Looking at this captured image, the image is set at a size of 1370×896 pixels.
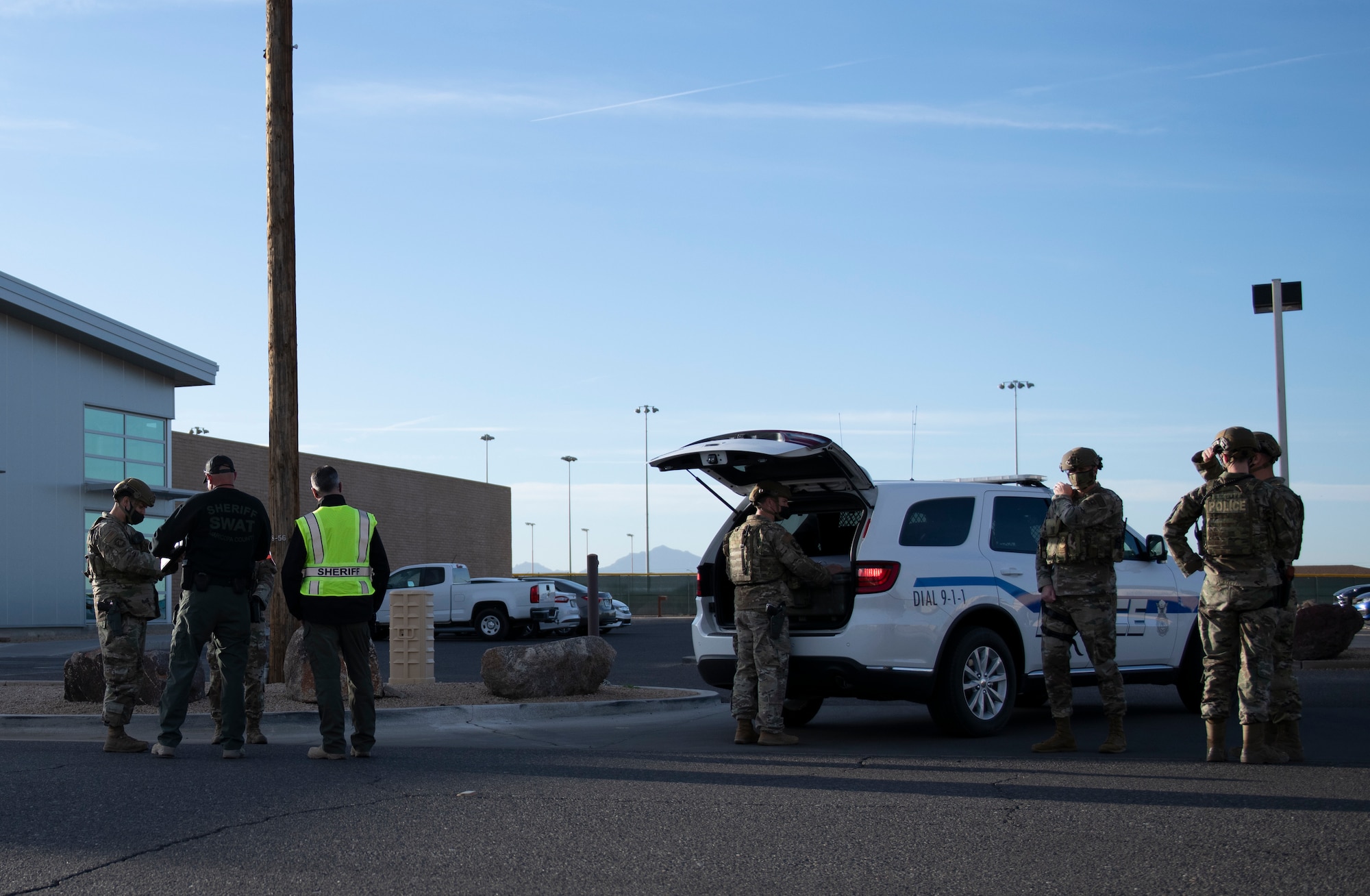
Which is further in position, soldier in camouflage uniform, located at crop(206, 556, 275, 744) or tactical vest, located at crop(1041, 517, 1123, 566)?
soldier in camouflage uniform, located at crop(206, 556, 275, 744)

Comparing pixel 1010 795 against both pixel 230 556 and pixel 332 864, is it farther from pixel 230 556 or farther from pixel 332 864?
pixel 230 556

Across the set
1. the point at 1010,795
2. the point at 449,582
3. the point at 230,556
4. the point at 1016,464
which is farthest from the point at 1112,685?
the point at 1016,464

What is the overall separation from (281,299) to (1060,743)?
8.38 meters

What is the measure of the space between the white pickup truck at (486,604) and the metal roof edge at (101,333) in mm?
8901

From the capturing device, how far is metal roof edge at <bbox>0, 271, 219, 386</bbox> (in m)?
28.1

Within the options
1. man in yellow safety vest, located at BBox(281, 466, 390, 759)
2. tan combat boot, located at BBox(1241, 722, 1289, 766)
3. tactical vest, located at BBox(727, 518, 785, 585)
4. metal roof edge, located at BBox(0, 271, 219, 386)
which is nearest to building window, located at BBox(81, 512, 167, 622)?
metal roof edge, located at BBox(0, 271, 219, 386)

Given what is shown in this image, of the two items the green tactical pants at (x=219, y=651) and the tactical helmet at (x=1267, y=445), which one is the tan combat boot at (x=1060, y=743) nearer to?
the tactical helmet at (x=1267, y=445)

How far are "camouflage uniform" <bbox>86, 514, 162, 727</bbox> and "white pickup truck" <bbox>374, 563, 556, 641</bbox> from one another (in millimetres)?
18586

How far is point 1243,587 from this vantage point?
7.50 m

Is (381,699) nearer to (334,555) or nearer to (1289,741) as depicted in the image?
(334,555)

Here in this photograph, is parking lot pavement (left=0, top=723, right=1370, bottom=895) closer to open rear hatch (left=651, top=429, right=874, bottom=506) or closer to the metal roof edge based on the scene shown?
open rear hatch (left=651, top=429, right=874, bottom=506)

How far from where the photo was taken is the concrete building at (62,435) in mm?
28359

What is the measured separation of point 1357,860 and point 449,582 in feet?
79.9

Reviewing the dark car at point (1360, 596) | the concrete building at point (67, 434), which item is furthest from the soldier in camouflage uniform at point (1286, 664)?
the dark car at point (1360, 596)
